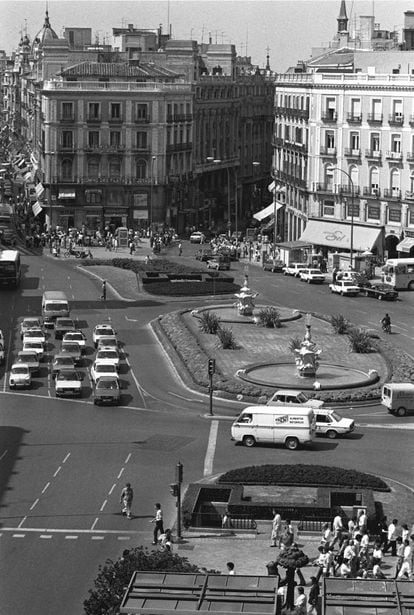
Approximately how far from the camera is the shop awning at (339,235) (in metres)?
136

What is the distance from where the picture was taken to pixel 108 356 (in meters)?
84.7

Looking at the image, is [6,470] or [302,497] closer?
[302,497]

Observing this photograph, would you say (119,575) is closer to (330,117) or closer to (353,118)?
(353,118)

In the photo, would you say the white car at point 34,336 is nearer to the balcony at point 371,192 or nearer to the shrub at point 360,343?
the shrub at point 360,343

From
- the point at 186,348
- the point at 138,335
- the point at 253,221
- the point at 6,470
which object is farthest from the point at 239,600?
the point at 253,221

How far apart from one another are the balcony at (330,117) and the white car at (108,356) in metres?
62.4

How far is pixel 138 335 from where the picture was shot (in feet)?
310

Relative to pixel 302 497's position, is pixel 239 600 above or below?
above

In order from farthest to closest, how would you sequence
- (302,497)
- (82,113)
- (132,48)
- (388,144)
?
(132,48)
(82,113)
(388,144)
(302,497)

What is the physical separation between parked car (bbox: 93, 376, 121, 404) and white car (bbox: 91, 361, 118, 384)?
271 cm

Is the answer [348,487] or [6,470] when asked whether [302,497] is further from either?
[6,470]

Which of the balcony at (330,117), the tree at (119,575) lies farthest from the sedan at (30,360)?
the balcony at (330,117)

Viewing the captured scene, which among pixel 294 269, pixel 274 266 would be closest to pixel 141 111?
pixel 274 266

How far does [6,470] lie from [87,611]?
23087 mm
